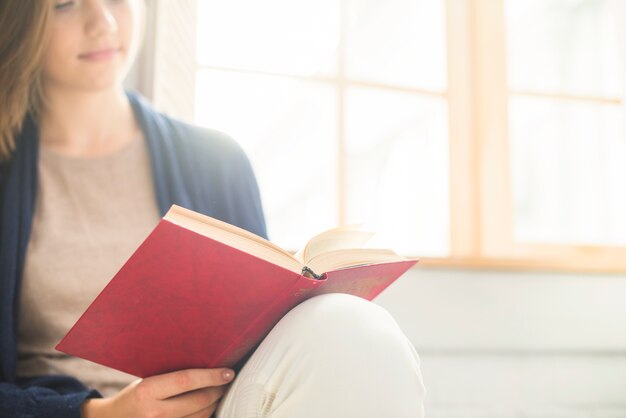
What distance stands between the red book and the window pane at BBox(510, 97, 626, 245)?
65.7 inches

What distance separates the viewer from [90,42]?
3.20ft

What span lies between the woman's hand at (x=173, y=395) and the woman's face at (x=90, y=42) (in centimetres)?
58

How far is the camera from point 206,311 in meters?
0.59

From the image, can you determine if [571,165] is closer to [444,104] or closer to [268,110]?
[444,104]

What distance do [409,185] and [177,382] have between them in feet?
5.30

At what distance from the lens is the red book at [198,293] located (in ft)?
1.79

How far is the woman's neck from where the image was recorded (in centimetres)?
105

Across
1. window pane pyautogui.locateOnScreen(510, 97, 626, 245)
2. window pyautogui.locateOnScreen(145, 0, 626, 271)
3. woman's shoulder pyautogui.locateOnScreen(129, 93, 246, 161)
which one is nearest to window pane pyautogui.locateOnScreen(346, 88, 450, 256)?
window pyautogui.locateOnScreen(145, 0, 626, 271)

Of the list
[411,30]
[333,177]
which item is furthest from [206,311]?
[411,30]

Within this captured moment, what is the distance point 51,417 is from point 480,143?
150 cm

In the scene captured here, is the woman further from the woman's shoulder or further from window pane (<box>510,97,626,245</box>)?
window pane (<box>510,97,626,245</box>)

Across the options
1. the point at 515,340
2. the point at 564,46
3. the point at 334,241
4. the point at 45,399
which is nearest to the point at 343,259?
the point at 334,241

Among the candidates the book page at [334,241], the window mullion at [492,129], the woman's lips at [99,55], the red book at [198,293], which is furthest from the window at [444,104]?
the red book at [198,293]

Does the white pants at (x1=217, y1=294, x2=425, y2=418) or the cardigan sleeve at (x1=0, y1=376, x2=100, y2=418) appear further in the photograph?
the cardigan sleeve at (x1=0, y1=376, x2=100, y2=418)
